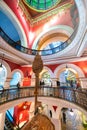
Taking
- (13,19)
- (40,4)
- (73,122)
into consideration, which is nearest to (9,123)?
(73,122)

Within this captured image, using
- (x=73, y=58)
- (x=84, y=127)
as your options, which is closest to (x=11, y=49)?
(x=73, y=58)

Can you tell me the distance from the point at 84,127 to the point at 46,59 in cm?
804

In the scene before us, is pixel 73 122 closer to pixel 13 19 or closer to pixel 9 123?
pixel 9 123

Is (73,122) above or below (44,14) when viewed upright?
below

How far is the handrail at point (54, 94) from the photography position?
556cm

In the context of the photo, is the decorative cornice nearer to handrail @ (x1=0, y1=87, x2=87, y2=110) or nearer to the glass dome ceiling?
the glass dome ceiling

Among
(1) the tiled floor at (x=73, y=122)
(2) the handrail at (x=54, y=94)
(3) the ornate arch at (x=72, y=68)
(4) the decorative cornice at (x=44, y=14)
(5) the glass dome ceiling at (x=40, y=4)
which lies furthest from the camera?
(5) the glass dome ceiling at (x=40, y=4)

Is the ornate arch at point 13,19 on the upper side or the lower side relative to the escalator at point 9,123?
upper

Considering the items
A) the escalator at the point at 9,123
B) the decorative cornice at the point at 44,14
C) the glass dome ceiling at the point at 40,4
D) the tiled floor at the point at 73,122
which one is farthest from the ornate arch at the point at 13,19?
the tiled floor at the point at 73,122

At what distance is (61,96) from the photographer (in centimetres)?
741

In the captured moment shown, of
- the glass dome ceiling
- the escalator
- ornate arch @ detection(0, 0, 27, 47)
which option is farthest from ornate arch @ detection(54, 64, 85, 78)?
the glass dome ceiling

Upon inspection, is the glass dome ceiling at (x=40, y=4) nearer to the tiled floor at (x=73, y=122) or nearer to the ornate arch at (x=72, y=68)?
the ornate arch at (x=72, y=68)

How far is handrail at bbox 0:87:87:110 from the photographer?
18.2 feet

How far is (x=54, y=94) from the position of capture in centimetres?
786
